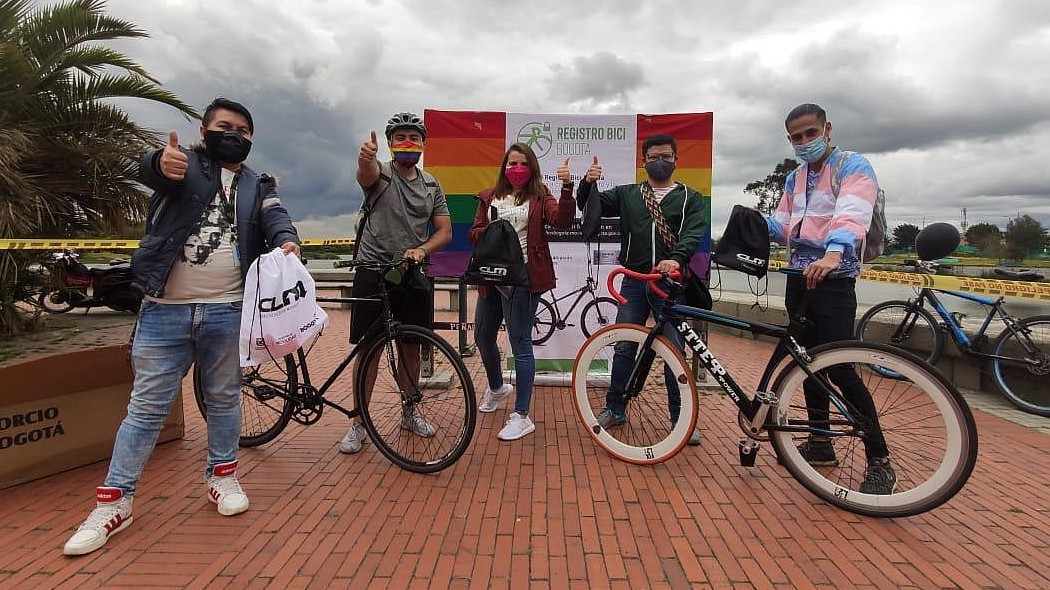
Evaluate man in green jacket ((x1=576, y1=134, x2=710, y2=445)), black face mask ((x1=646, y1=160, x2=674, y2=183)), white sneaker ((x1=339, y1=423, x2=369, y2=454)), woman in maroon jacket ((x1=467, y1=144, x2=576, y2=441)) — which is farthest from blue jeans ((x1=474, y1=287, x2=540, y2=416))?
black face mask ((x1=646, y1=160, x2=674, y2=183))

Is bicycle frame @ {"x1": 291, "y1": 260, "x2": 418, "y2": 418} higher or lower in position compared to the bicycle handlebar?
lower

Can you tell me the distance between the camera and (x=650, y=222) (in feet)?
11.5

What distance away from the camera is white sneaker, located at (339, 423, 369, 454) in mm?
3445

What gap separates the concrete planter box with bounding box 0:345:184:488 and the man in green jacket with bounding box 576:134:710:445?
2.99 m

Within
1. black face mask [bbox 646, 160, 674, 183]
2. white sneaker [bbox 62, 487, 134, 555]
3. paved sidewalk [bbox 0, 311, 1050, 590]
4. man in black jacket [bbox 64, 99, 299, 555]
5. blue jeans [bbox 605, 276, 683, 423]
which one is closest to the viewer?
paved sidewalk [bbox 0, 311, 1050, 590]

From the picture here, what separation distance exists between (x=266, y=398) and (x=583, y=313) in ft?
9.58

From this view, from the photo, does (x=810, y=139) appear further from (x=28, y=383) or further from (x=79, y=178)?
(x=79, y=178)

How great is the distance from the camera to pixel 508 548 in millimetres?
2355

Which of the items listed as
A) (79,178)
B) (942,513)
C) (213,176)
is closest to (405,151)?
(213,176)

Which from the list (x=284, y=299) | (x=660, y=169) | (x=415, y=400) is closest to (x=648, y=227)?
(x=660, y=169)

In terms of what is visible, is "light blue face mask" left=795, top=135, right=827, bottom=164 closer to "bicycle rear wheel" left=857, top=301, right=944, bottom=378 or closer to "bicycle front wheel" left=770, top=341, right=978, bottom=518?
"bicycle front wheel" left=770, top=341, right=978, bottom=518

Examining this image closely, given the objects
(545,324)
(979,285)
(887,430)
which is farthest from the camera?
(545,324)

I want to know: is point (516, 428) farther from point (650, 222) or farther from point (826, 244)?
point (826, 244)

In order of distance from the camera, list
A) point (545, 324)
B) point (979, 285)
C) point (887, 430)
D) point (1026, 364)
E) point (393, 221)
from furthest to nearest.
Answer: point (545, 324) < point (979, 285) < point (1026, 364) < point (393, 221) < point (887, 430)
